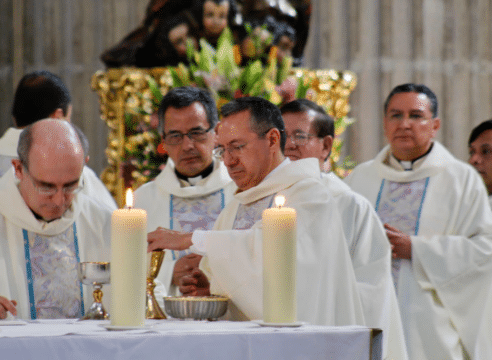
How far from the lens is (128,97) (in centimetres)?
615

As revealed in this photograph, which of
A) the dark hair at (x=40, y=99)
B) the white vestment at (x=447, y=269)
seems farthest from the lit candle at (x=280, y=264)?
the dark hair at (x=40, y=99)

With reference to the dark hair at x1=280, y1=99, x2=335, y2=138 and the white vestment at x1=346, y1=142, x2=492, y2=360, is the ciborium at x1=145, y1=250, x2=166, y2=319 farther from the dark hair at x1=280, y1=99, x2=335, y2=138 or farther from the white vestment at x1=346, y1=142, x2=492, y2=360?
the white vestment at x1=346, y1=142, x2=492, y2=360

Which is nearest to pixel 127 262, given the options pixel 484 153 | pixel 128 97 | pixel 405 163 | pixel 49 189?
pixel 49 189

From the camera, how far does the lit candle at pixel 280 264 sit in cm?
191

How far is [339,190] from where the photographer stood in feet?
12.8

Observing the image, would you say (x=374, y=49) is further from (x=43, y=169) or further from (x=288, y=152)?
(x=43, y=169)

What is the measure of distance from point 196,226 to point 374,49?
16.2ft

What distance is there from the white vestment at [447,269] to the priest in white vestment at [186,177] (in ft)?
3.56

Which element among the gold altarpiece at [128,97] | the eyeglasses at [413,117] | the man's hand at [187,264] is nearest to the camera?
the man's hand at [187,264]

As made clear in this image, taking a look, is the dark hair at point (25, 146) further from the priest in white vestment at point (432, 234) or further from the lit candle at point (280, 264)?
the priest in white vestment at point (432, 234)

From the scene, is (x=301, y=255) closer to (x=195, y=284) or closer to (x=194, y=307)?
(x=195, y=284)

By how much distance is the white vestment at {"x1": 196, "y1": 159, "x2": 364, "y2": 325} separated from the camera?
2.48m

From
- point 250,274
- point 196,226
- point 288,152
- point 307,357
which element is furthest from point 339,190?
point 307,357

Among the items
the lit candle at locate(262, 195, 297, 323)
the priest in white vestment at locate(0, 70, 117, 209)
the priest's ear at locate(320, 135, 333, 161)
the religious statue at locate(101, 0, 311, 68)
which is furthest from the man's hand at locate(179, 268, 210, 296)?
the religious statue at locate(101, 0, 311, 68)
